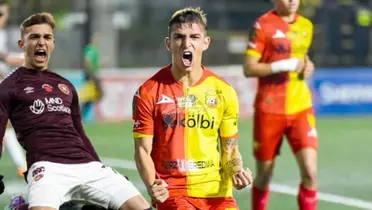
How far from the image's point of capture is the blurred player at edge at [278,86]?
9805 millimetres

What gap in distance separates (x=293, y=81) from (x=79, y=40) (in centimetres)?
1441

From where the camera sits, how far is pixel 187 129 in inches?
291

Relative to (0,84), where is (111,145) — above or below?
below

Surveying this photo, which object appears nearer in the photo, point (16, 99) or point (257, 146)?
point (16, 99)

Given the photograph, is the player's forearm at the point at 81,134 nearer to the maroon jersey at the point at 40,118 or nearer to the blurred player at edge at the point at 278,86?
the maroon jersey at the point at 40,118

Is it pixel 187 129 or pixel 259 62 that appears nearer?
pixel 187 129

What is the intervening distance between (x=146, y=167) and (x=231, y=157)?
61cm

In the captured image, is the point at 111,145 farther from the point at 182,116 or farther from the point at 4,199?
the point at 182,116

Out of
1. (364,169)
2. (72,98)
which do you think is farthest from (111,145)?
(72,98)

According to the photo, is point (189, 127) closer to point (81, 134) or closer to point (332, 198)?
point (81, 134)

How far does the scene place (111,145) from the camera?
693 inches

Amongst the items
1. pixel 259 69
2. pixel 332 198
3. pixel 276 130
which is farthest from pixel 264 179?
pixel 332 198

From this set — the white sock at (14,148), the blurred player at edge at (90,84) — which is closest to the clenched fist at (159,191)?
the white sock at (14,148)

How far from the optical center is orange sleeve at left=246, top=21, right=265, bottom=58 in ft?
32.2
